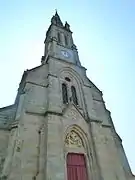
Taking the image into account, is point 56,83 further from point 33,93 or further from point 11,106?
point 11,106

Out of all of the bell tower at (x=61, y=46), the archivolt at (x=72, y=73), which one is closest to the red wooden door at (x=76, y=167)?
the archivolt at (x=72, y=73)

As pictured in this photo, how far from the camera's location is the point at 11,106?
13727 mm

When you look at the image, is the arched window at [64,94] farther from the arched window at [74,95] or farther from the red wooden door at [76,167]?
the red wooden door at [76,167]

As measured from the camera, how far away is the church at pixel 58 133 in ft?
33.6

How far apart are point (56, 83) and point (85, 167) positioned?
6.97m

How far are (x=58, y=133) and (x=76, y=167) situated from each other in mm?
2448

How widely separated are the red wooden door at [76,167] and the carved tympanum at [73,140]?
2.29 ft

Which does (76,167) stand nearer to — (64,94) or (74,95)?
(64,94)

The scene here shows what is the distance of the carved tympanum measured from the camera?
12.3m

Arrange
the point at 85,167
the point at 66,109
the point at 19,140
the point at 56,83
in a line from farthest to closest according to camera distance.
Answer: the point at 56,83, the point at 66,109, the point at 85,167, the point at 19,140

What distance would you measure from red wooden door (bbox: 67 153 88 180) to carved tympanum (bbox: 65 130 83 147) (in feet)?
2.29

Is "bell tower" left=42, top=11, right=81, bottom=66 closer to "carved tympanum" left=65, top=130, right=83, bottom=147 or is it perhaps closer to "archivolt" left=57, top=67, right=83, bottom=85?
"archivolt" left=57, top=67, right=83, bottom=85

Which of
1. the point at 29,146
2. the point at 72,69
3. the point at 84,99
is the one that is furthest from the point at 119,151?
the point at 72,69

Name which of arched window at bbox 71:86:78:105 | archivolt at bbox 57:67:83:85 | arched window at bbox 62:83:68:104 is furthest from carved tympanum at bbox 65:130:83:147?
archivolt at bbox 57:67:83:85
